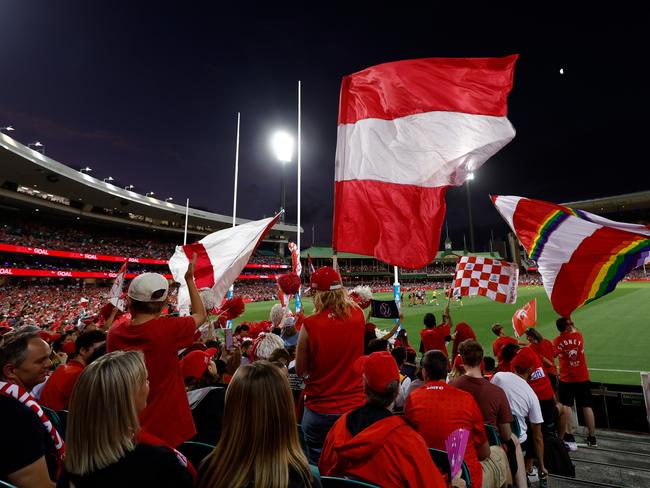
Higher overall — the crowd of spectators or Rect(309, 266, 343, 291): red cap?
Rect(309, 266, 343, 291): red cap

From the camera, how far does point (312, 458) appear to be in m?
2.96

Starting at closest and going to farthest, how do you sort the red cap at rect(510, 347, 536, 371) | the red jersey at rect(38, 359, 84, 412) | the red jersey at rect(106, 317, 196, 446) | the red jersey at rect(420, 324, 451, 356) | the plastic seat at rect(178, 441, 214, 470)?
the plastic seat at rect(178, 441, 214, 470) < the red jersey at rect(106, 317, 196, 446) < the red jersey at rect(38, 359, 84, 412) < the red cap at rect(510, 347, 536, 371) < the red jersey at rect(420, 324, 451, 356)

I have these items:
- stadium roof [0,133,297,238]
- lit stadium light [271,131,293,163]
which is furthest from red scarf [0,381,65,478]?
stadium roof [0,133,297,238]

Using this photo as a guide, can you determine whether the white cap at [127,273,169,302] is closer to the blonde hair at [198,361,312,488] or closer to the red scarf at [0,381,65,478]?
the red scarf at [0,381,65,478]

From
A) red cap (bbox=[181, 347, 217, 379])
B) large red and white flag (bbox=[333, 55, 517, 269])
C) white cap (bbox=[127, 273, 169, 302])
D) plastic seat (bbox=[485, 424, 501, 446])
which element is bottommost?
plastic seat (bbox=[485, 424, 501, 446])

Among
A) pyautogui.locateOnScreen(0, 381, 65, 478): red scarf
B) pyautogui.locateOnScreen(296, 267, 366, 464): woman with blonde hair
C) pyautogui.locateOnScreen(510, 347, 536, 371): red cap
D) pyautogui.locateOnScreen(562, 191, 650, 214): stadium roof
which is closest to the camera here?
pyautogui.locateOnScreen(0, 381, 65, 478): red scarf

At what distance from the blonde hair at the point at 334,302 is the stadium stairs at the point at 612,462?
11.2ft

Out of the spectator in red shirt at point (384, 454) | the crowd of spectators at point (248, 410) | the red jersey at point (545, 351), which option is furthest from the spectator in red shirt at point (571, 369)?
the spectator in red shirt at point (384, 454)

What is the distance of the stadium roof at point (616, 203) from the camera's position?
60094 mm

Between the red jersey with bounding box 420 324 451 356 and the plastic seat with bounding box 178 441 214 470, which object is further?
the red jersey with bounding box 420 324 451 356

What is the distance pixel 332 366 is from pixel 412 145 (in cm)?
318

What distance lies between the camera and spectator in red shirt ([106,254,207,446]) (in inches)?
93.6

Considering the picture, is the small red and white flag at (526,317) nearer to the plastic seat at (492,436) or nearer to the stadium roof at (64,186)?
the plastic seat at (492,436)

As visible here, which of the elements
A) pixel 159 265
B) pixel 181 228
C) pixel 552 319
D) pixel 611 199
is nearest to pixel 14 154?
pixel 159 265
